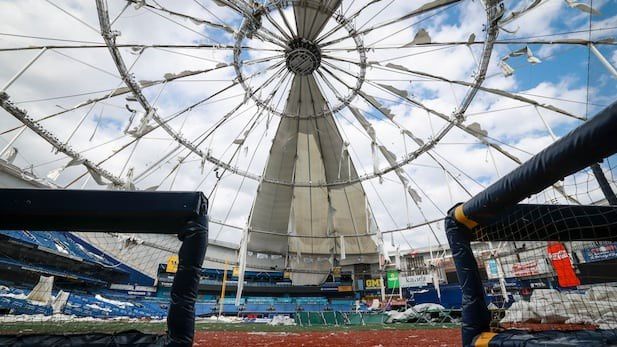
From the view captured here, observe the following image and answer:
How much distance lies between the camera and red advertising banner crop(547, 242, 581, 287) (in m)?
24.2

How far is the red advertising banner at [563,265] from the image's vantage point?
24219 mm

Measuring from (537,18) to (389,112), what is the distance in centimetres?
874

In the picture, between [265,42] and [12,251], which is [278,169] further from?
[12,251]

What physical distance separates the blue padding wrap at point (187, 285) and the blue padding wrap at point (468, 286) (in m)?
4.66

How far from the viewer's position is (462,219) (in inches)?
231

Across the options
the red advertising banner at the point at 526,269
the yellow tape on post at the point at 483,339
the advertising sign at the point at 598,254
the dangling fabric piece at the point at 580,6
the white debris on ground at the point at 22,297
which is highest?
the dangling fabric piece at the point at 580,6

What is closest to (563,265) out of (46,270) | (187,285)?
(187,285)

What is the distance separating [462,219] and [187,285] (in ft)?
17.2

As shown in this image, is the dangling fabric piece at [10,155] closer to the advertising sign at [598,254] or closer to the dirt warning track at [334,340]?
the dirt warning track at [334,340]

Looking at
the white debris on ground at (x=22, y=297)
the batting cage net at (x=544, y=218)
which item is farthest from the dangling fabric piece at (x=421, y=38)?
the white debris on ground at (x=22, y=297)

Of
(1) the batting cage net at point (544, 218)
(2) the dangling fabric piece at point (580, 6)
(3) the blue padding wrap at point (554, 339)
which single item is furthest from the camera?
(2) the dangling fabric piece at point (580, 6)

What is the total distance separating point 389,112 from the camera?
19.8m

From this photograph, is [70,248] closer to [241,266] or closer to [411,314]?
[241,266]

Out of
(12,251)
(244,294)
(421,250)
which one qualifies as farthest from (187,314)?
(421,250)
